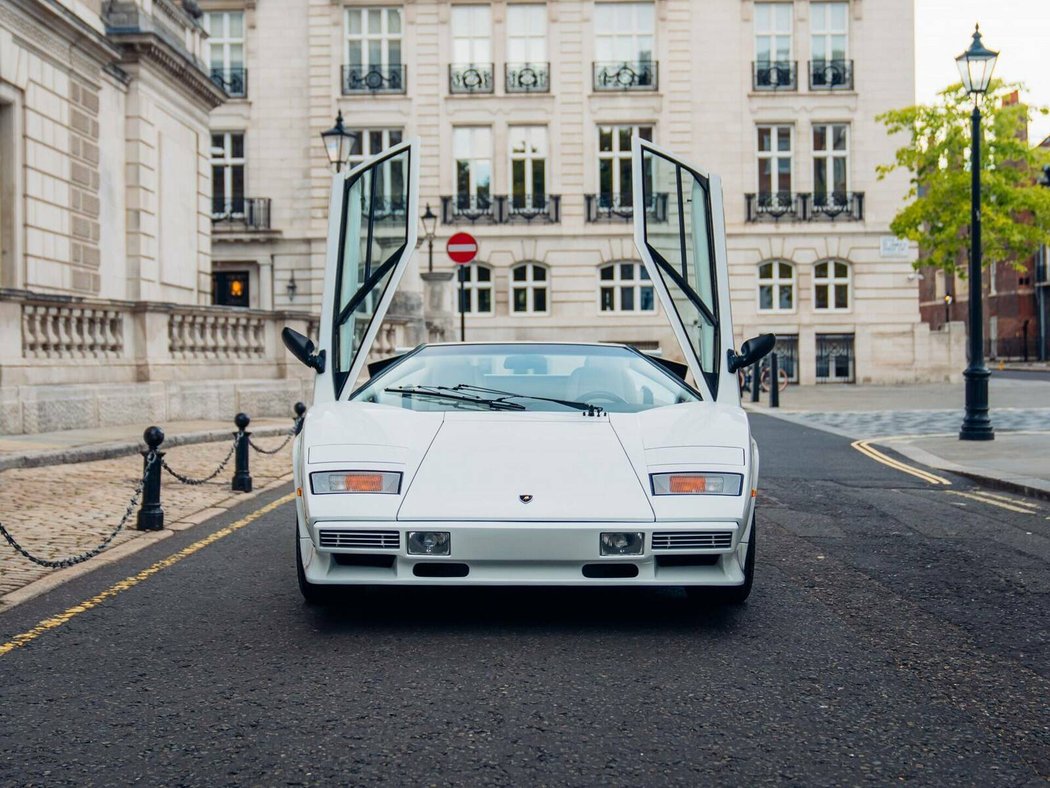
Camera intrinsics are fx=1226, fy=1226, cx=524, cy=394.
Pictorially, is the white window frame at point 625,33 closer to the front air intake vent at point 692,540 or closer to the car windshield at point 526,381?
the car windshield at point 526,381

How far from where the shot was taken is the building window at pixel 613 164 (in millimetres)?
40281

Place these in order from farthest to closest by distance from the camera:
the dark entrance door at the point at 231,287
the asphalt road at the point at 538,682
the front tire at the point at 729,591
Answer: the dark entrance door at the point at 231,287
the front tire at the point at 729,591
the asphalt road at the point at 538,682

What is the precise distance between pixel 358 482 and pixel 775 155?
37459 millimetres

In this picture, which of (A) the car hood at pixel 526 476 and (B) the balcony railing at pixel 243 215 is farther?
(B) the balcony railing at pixel 243 215

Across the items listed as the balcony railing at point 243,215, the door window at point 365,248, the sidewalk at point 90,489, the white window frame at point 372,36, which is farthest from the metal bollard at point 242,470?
the white window frame at point 372,36

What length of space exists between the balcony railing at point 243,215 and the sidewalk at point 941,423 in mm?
17921

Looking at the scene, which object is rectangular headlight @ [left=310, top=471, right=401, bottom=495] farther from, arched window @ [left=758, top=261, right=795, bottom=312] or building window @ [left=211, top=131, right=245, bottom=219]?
building window @ [left=211, top=131, right=245, bottom=219]

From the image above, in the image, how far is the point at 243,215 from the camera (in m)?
40.7

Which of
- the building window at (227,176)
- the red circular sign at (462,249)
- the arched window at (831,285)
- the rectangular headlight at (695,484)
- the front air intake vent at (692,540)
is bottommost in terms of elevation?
the front air intake vent at (692,540)

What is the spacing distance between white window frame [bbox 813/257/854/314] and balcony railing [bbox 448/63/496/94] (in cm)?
1234

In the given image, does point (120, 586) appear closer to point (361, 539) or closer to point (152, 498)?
point (361, 539)

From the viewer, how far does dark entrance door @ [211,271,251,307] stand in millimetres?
40906

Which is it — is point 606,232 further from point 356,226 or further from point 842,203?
point 356,226

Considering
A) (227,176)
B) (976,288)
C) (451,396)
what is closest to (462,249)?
(976,288)
